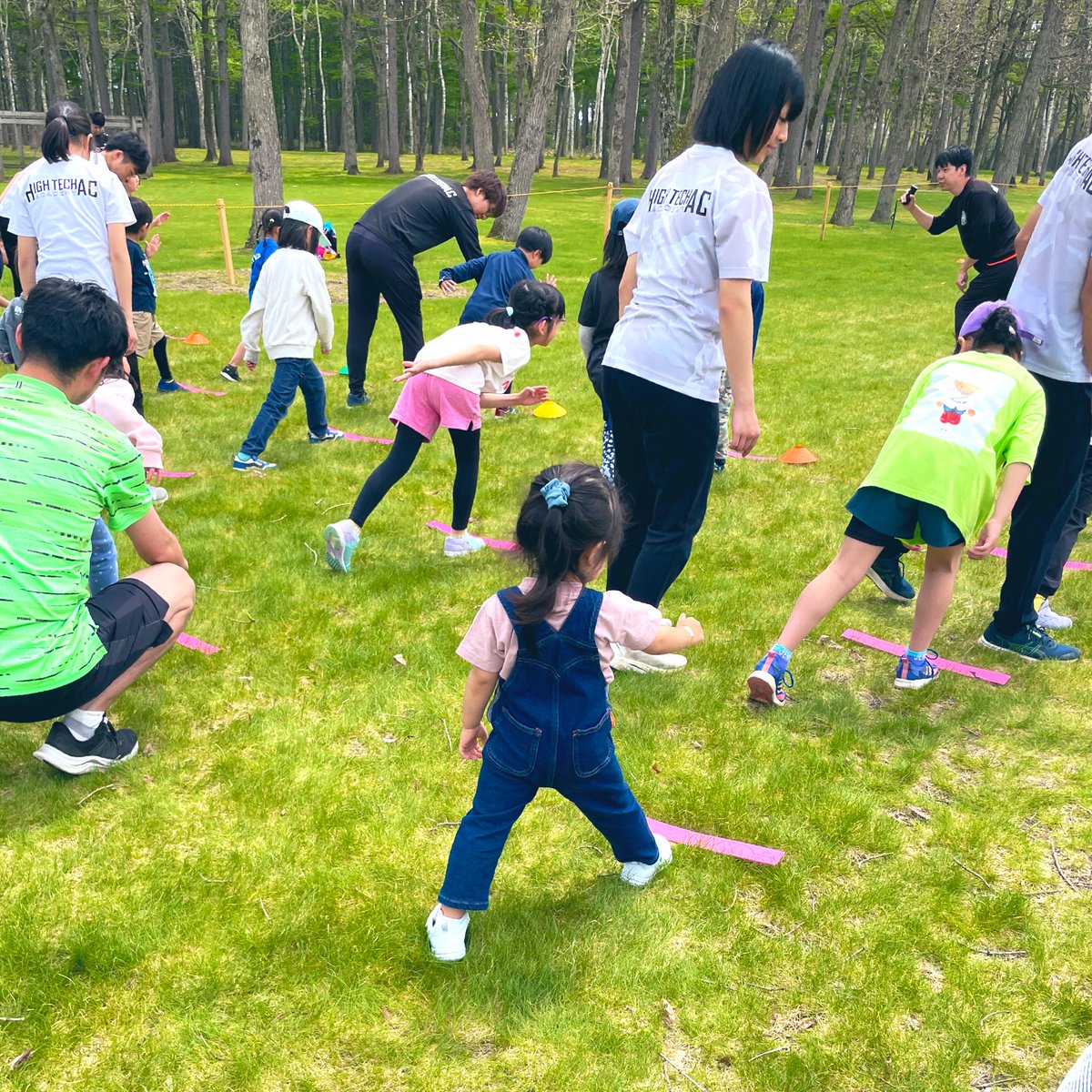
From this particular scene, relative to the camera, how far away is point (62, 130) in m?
5.36

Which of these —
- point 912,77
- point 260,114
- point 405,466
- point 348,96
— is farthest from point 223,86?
point 405,466

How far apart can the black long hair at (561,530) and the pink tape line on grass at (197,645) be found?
8.11 ft

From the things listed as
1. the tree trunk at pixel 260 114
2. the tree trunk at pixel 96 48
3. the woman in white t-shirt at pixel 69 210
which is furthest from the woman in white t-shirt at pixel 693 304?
the tree trunk at pixel 96 48

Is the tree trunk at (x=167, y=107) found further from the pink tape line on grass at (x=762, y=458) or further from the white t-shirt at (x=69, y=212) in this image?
the pink tape line on grass at (x=762, y=458)

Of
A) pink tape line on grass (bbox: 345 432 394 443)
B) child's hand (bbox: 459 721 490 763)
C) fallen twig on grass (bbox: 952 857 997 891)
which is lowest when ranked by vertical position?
pink tape line on grass (bbox: 345 432 394 443)

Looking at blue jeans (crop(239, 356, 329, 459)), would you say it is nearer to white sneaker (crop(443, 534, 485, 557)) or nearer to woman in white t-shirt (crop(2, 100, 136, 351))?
woman in white t-shirt (crop(2, 100, 136, 351))

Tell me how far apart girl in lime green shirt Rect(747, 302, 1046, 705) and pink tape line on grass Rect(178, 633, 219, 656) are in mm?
2515

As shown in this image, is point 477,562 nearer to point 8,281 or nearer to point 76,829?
point 76,829

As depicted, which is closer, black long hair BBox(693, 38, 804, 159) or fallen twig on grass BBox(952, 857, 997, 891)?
fallen twig on grass BBox(952, 857, 997, 891)

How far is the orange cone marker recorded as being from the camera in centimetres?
740

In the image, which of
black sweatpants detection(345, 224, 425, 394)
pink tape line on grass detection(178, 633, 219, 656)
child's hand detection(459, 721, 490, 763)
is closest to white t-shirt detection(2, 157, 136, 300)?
black sweatpants detection(345, 224, 425, 394)

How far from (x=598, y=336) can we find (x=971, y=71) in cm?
4439

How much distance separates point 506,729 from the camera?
8.23 ft

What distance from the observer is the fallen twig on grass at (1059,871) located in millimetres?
3029
